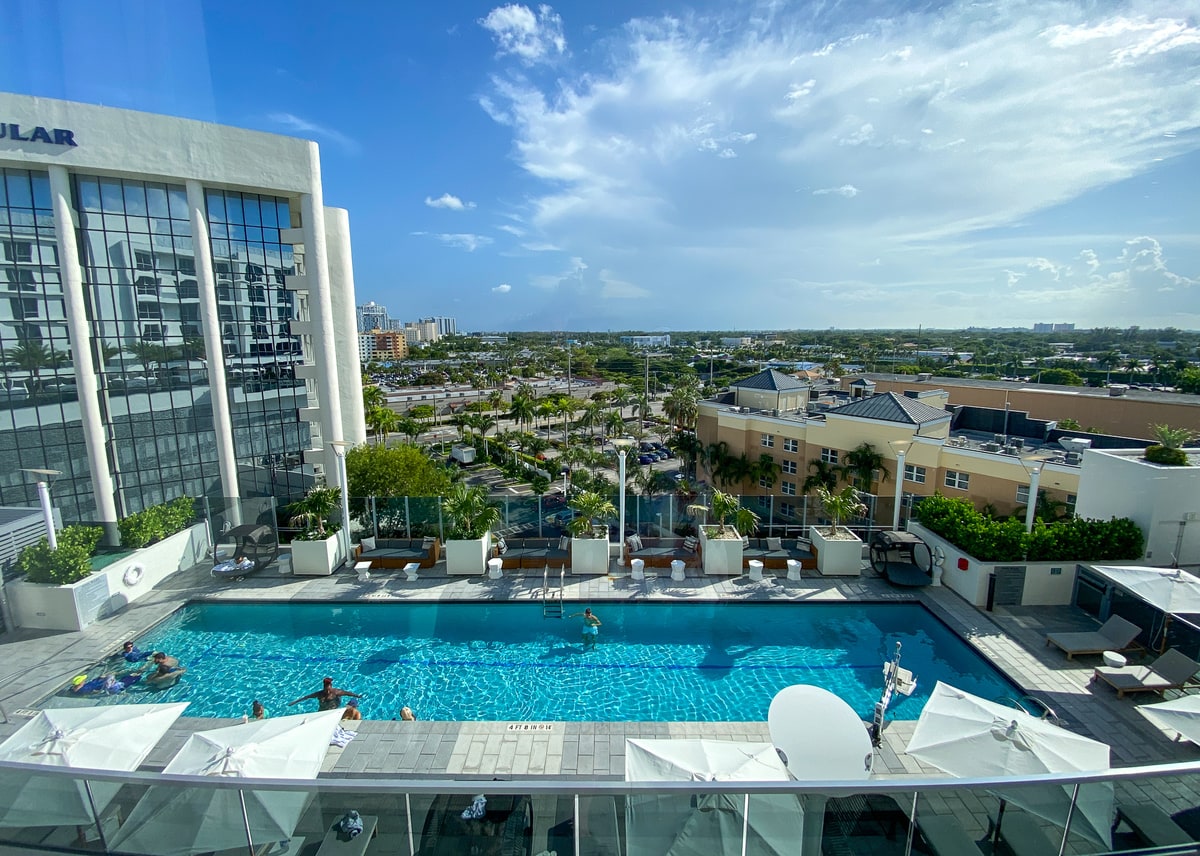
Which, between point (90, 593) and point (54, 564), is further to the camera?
point (90, 593)

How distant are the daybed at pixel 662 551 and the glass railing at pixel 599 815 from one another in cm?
1306

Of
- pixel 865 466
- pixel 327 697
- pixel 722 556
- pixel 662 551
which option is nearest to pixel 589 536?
pixel 662 551

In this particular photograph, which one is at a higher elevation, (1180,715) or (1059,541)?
(1059,541)

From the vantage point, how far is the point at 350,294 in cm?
2611

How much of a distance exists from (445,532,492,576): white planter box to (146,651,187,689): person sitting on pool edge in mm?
6468

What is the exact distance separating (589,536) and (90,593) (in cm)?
1248

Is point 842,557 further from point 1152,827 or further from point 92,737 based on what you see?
point 92,737

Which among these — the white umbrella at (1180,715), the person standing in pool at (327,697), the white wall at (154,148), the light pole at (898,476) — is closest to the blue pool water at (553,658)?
the person standing in pool at (327,697)

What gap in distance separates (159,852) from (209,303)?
2269 centimetres

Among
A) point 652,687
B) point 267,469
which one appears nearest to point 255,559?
point 267,469

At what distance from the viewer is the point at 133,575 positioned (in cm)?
1484

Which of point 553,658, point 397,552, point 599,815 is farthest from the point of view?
point 397,552

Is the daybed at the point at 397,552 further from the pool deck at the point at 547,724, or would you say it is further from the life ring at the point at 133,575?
the life ring at the point at 133,575

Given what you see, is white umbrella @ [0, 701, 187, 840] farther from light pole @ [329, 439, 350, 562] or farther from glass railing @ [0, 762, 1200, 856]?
light pole @ [329, 439, 350, 562]
